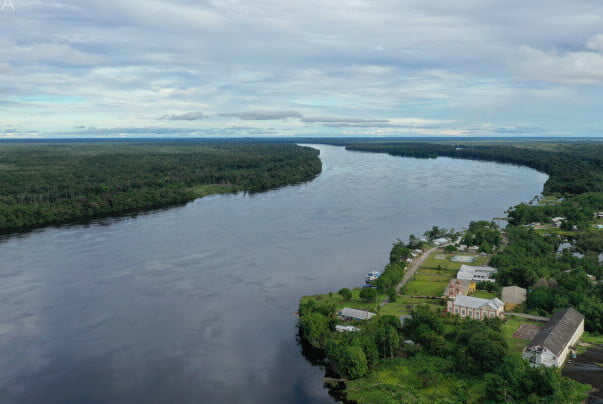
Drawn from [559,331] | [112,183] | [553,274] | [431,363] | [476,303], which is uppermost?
[112,183]

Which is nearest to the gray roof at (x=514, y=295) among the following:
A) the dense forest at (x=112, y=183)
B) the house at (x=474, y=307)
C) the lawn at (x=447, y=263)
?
the house at (x=474, y=307)

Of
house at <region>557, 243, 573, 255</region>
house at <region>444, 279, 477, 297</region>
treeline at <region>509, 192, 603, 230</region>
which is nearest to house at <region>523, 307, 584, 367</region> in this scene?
house at <region>444, 279, 477, 297</region>

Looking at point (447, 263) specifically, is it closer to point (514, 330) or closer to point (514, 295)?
point (514, 295)

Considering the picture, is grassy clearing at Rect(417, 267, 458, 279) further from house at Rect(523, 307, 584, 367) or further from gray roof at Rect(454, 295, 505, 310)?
house at Rect(523, 307, 584, 367)

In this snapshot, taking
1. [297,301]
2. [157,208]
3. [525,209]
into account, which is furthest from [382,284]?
[157,208]

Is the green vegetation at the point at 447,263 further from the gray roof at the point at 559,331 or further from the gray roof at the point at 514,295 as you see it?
the gray roof at the point at 559,331

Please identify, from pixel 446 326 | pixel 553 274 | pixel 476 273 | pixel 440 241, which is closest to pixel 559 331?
pixel 446 326

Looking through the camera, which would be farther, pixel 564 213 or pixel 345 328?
pixel 564 213
